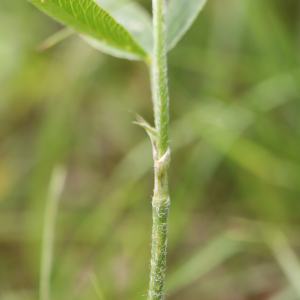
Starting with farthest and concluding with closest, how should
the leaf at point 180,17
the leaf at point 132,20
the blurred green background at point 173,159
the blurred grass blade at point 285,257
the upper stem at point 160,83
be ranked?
1. the blurred green background at point 173,159
2. the blurred grass blade at point 285,257
3. the leaf at point 132,20
4. the leaf at point 180,17
5. the upper stem at point 160,83

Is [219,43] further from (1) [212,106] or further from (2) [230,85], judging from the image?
(1) [212,106]

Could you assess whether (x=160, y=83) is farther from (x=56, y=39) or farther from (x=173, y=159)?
(x=173, y=159)

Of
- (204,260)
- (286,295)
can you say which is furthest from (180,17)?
(286,295)

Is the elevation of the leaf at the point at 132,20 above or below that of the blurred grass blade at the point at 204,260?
above

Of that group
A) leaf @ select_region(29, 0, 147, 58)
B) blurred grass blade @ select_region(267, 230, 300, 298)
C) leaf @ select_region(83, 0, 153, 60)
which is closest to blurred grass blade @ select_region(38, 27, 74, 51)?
leaf @ select_region(83, 0, 153, 60)

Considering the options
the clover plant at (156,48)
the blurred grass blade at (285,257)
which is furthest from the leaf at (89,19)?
the blurred grass blade at (285,257)

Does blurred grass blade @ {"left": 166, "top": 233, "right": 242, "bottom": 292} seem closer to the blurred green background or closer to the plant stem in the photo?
the blurred green background

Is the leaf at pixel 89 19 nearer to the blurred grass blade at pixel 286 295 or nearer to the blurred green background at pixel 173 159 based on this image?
the blurred green background at pixel 173 159
